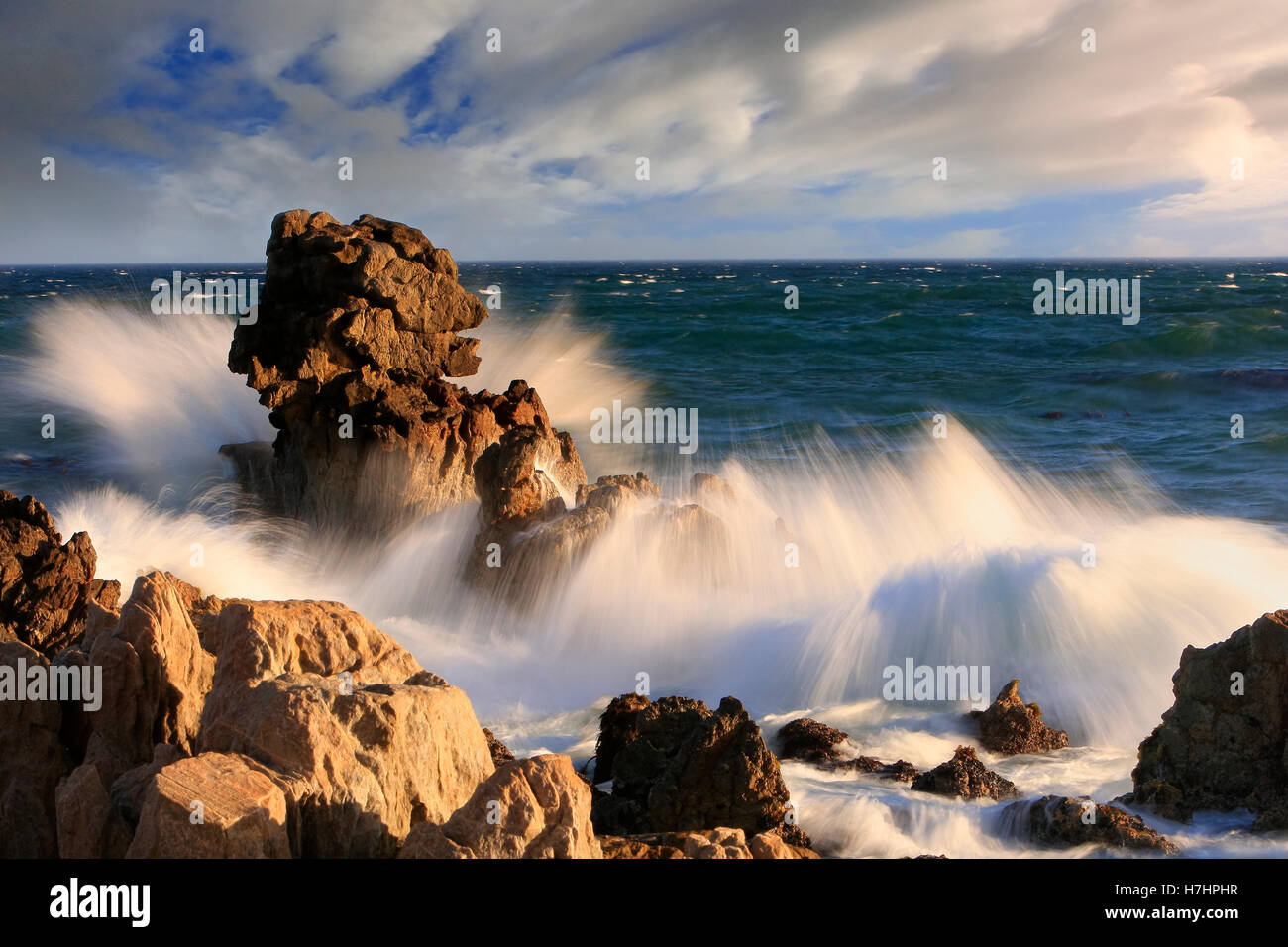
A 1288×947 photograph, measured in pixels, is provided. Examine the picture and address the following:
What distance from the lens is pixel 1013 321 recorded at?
41750mm

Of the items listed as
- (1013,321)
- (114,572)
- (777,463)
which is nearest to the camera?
(114,572)

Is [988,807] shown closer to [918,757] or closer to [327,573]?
[918,757]

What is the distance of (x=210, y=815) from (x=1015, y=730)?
16.6 ft

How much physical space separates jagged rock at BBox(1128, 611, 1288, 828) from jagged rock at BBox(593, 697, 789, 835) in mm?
1997

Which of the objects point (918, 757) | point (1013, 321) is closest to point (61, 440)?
point (918, 757)

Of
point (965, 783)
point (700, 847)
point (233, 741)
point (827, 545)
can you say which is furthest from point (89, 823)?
→ point (827, 545)

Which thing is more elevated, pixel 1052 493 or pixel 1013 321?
pixel 1013 321

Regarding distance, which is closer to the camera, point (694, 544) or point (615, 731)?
point (615, 731)

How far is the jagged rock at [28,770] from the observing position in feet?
11.5

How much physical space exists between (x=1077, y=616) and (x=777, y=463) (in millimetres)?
9602

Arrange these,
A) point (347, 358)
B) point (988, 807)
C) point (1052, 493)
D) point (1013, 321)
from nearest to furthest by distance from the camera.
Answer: point (988, 807) < point (347, 358) < point (1052, 493) < point (1013, 321)

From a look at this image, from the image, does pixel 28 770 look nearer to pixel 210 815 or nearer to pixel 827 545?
pixel 210 815

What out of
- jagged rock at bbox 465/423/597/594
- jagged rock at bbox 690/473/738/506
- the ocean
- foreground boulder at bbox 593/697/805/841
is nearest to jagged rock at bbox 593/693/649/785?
foreground boulder at bbox 593/697/805/841

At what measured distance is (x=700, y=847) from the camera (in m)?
3.27
